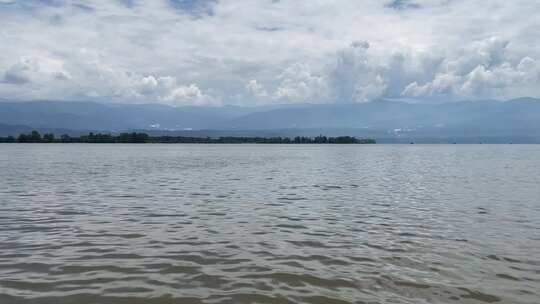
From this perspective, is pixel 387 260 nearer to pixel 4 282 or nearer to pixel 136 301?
pixel 136 301

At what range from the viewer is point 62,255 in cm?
1717

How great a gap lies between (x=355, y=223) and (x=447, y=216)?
22.7 feet

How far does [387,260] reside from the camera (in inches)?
680

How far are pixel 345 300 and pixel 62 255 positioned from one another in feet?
35.6

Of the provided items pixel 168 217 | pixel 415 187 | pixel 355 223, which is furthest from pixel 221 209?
pixel 415 187

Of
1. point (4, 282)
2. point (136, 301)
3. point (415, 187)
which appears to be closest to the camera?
point (136, 301)

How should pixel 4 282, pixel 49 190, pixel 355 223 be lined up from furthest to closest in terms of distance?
pixel 49 190 → pixel 355 223 → pixel 4 282

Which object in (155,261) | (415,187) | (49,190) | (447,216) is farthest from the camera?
(415,187)

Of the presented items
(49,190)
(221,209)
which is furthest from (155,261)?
(49,190)

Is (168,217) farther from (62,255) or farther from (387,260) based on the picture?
(387,260)

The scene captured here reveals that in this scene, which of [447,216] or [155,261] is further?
[447,216]

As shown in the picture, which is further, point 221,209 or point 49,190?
point 49,190

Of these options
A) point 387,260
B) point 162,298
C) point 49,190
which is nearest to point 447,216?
point 387,260

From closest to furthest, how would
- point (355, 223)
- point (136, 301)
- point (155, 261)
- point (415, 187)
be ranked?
point (136, 301) < point (155, 261) < point (355, 223) < point (415, 187)
